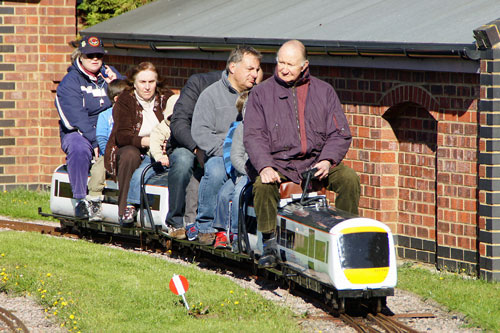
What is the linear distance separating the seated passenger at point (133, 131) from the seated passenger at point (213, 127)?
1401 mm

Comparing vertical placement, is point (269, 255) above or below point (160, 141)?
below

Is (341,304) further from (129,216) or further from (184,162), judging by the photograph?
(129,216)

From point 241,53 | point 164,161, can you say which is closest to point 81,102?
point 164,161

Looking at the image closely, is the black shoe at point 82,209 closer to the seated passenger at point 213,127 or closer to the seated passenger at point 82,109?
the seated passenger at point 82,109

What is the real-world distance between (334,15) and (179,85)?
3613 mm

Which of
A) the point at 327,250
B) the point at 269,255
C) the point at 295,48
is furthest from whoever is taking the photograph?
the point at 269,255

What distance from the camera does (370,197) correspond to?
11.8 m

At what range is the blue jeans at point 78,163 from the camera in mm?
12133

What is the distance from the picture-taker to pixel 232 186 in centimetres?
991

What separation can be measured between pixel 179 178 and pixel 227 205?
0.88m

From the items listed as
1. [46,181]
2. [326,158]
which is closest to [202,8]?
[46,181]

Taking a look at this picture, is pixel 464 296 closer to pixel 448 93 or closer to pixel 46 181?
pixel 448 93

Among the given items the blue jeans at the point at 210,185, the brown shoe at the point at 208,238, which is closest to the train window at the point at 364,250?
the blue jeans at the point at 210,185

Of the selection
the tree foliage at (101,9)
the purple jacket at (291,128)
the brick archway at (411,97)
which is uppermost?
the tree foliage at (101,9)
